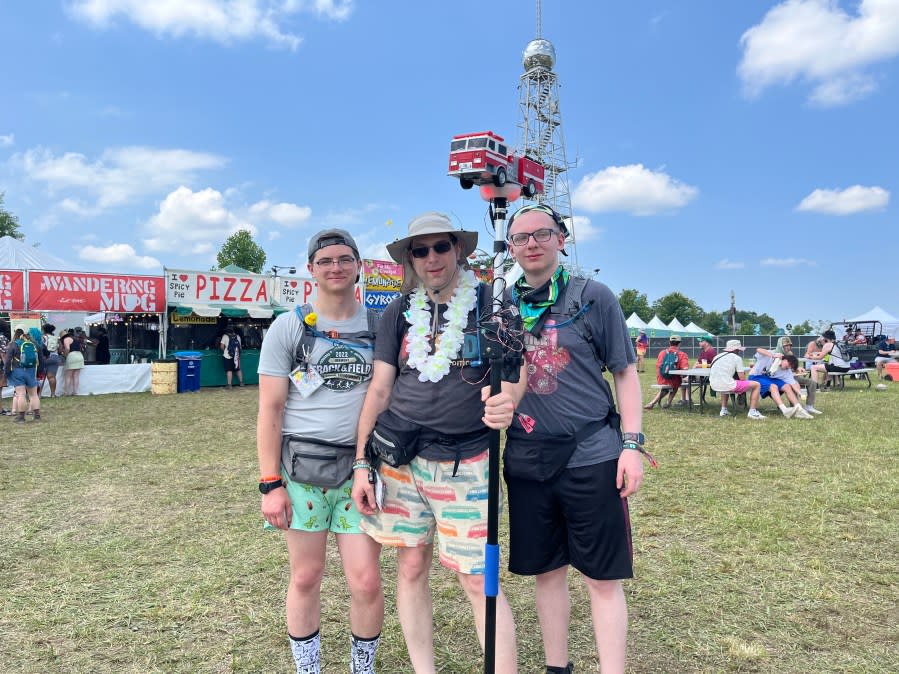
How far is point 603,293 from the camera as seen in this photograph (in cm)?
229

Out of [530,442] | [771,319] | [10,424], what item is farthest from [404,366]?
[771,319]

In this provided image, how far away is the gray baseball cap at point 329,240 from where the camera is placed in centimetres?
241

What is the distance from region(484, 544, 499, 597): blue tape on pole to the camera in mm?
1994

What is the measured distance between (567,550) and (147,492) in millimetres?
5011

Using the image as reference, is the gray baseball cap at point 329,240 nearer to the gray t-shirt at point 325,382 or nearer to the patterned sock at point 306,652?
the gray t-shirt at point 325,382

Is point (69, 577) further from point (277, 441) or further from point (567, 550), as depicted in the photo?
point (567, 550)

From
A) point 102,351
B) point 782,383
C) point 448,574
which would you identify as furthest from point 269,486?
point 102,351

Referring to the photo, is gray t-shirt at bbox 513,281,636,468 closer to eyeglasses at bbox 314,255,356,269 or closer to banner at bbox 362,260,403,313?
eyeglasses at bbox 314,255,356,269

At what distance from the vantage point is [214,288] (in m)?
17.1

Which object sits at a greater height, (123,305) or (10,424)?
→ (123,305)

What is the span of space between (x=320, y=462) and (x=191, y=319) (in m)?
16.5

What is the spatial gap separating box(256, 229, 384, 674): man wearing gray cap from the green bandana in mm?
659

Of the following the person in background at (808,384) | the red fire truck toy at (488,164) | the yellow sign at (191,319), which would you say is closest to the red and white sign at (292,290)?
the yellow sign at (191,319)

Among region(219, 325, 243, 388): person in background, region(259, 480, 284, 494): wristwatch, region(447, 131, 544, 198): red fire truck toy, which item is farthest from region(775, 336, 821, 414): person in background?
region(219, 325, 243, 388): person in background
